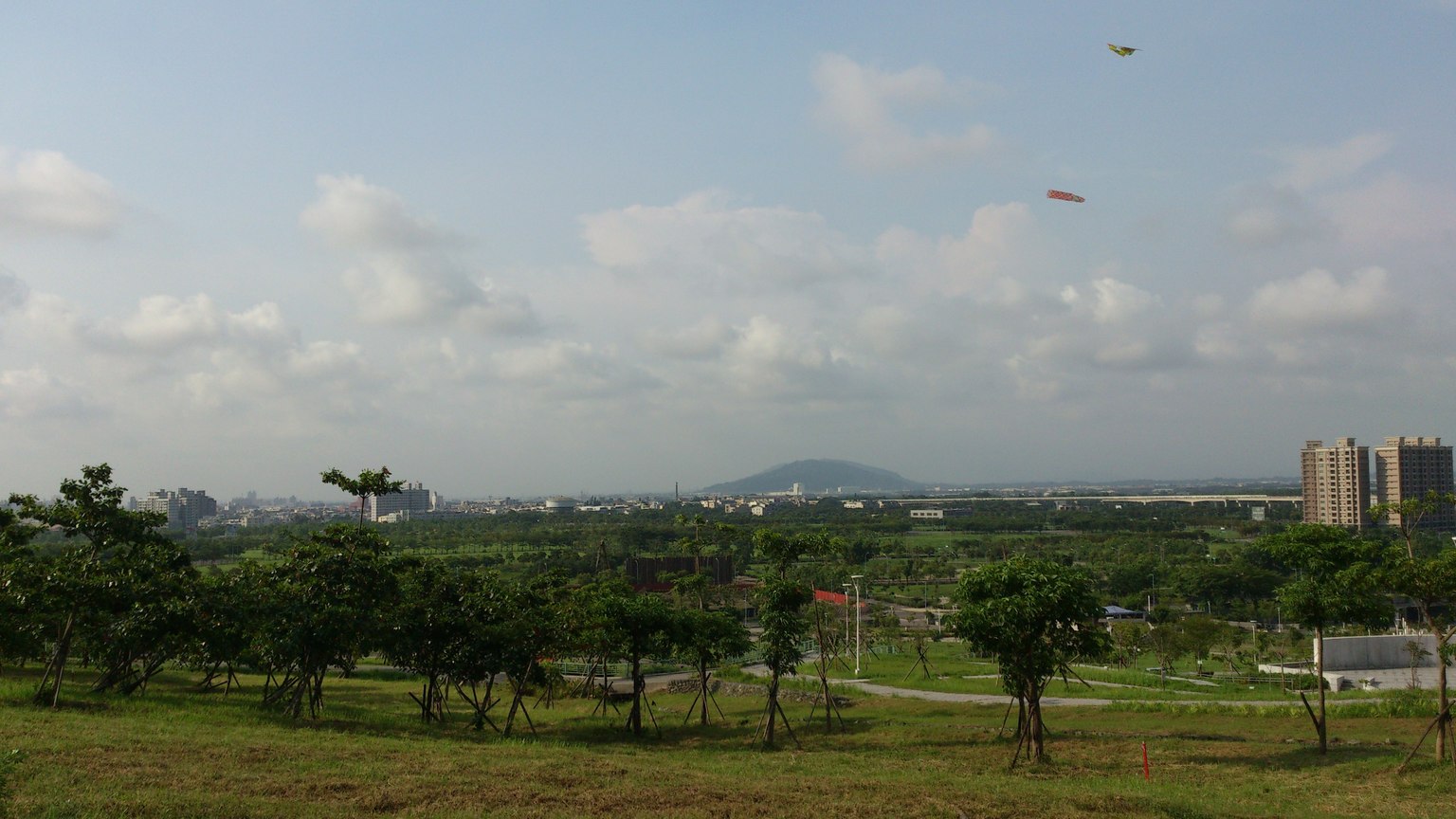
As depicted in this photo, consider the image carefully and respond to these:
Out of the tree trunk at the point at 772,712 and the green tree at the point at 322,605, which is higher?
the green tree at the point at 322,605

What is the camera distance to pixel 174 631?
18.1m

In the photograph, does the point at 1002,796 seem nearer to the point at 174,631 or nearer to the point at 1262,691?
the point at 174,631

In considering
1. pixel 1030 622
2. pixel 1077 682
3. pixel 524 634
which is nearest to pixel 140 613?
pixel 524 634

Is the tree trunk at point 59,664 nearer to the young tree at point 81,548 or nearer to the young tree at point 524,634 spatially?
the young tree at point 81,548

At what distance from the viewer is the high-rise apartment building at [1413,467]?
476 ft

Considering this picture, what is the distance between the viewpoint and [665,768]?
1449 centimetres

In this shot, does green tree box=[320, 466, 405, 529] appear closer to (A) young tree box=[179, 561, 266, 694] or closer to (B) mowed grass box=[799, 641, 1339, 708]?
(A) young tree box=[179, 561, 266, 694]

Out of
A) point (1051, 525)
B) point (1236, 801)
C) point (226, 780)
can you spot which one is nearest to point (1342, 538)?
point (1236, 801)

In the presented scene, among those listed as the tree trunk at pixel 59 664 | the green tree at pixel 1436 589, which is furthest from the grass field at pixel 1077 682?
the tree trunk at pixel 59 664

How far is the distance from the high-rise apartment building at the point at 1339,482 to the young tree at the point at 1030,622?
15340cm

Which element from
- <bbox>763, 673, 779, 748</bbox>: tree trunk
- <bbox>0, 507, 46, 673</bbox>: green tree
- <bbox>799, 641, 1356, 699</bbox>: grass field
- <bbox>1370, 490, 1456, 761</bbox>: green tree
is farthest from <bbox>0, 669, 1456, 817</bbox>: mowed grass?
<bbox>799, 641, 1356, 699</bbox>: grass field

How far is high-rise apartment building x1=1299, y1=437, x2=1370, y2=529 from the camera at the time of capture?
144250 mm

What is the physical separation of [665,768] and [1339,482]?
169 metres

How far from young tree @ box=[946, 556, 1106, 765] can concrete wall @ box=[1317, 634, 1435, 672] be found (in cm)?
2598
